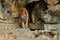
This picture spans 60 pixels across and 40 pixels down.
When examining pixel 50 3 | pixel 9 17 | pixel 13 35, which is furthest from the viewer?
pixel 9 17

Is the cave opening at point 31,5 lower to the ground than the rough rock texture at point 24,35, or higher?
higher

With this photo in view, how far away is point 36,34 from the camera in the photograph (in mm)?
2098

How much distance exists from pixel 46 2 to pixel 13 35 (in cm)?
60

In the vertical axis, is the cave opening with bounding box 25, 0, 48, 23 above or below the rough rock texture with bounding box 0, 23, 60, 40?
above

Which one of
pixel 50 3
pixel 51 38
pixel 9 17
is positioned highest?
pixel 50 3

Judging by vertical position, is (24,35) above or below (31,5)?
below

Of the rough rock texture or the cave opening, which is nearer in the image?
the rough rock texture

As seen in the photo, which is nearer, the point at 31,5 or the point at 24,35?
the point at 24,35

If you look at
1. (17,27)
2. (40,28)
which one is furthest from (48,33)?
(17,27)

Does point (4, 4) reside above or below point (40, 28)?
above

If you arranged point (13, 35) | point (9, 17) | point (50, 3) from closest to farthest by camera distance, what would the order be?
1. point (13, 35)
2. point (50, 3)
3. point (9, 17)

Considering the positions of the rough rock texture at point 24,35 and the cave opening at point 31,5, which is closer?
the rough rock texture at point 24,35

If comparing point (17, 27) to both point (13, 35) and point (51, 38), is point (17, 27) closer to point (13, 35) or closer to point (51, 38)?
point (13, 35)

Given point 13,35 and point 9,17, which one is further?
point 9,17
